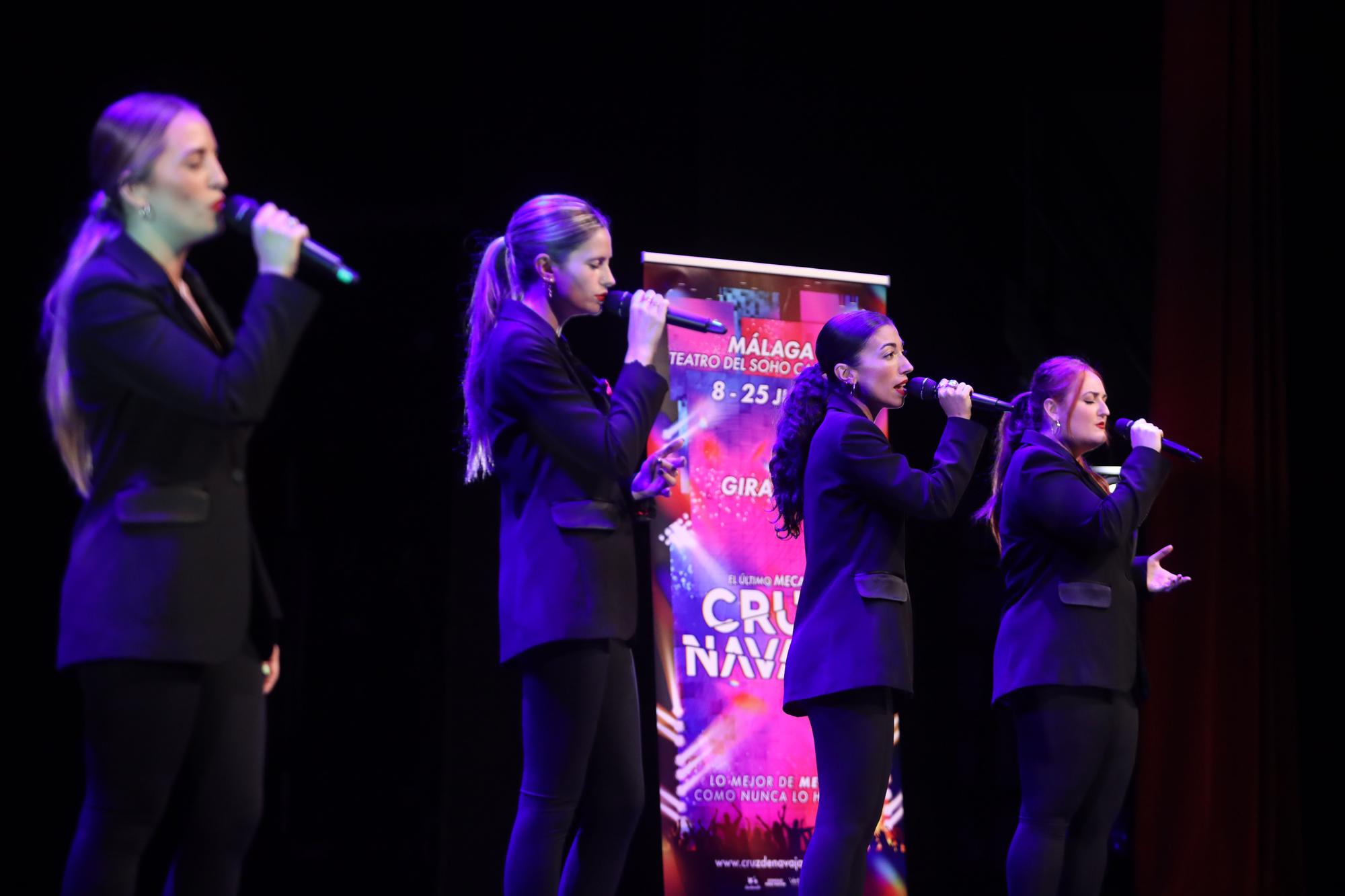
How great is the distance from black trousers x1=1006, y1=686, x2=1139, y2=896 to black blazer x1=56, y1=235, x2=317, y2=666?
1.73m

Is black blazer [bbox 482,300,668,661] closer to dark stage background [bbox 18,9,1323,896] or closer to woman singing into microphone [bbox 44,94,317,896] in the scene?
woman singing into microphone [bbox 44,94,317,896]

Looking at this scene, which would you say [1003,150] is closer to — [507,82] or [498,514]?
[507,82]

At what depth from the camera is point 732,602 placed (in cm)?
349

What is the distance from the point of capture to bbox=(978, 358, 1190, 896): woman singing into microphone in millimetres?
2732

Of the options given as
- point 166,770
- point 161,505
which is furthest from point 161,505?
point 166,770

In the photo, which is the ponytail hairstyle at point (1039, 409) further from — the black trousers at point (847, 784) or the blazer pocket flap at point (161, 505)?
the blazer pocket flap at point (161, 505)

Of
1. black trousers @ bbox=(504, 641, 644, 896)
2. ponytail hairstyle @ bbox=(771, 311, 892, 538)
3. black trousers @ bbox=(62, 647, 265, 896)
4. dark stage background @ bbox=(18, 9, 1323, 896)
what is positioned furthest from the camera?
dark stage background @ bbox=(18, 9, 1323, 896)

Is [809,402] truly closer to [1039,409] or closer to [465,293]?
[1039,409]

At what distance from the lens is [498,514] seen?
3447mm

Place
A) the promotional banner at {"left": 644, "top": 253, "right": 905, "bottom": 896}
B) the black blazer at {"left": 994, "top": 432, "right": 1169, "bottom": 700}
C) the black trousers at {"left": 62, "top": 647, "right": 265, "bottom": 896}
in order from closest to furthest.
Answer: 1. the black trousers at {"left": 62, "top": 647, "right": 265, "bottom": 896}
2. the black blazer at {"left": 994, "top": 432, "right": 1169, "bottom": 700}
3. the promotional banner at {"left": 644, "top": 253, "right": 905, "bottom": 896}

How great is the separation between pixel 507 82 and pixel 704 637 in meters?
1.60

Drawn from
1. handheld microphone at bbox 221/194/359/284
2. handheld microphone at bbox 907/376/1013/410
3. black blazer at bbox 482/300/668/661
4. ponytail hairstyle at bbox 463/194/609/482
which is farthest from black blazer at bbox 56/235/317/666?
handheld microphone at bbox 907/376/1013/410

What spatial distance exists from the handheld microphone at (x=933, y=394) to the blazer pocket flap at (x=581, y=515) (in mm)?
862

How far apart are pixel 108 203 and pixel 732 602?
2116mm
